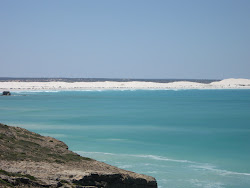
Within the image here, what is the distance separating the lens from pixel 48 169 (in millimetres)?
9852

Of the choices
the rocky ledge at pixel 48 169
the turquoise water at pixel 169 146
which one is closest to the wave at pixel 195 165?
the turquoise water at pixel 169 146

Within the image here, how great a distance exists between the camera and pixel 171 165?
19047 mm

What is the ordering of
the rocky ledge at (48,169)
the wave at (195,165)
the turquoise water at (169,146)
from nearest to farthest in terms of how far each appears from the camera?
the rocky ledge at (48,169) < the turquoise water at (169,146) < the wave at (195,165)

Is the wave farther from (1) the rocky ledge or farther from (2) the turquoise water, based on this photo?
(1) the rocky ledge

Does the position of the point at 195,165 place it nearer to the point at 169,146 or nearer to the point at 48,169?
the point at 169,146

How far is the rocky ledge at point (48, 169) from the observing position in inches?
351

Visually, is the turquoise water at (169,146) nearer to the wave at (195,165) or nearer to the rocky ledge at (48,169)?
the wave at (195,165)

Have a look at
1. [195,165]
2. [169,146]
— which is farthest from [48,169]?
[169,146]

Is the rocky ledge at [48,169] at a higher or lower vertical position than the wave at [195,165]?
higher

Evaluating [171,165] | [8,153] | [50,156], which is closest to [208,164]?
[171,165]

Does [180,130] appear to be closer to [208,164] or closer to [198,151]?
[198,151]

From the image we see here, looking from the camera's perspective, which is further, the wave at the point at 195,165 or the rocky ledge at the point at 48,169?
the wave at the point at 195,165

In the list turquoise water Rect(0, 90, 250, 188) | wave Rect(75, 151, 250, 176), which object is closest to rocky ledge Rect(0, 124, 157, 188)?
turquoise water Rect(0, 90, 250, 188)

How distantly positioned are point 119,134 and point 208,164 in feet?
35.7
